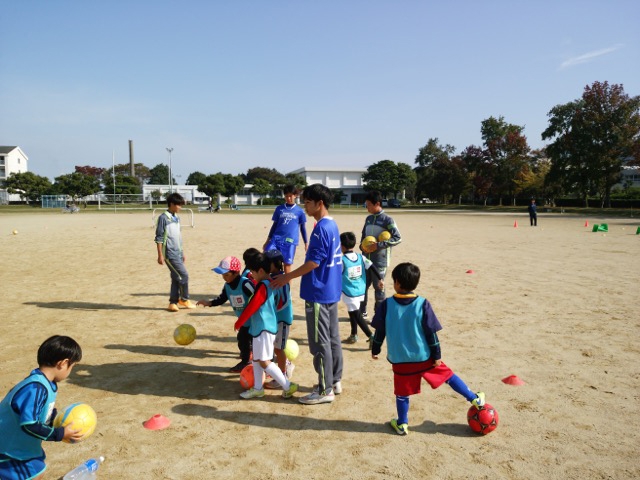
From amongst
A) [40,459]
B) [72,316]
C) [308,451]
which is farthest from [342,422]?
[72,316]

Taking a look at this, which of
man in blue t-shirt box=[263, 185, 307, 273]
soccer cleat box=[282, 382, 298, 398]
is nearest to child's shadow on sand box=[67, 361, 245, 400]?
soccer cleat box=[282, 382, 298, 398]

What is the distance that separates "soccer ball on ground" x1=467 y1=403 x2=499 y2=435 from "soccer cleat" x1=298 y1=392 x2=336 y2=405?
1.48 meters

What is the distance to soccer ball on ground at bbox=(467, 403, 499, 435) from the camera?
402 cm

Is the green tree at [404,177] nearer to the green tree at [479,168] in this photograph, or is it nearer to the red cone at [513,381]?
the green tree at [479,168]

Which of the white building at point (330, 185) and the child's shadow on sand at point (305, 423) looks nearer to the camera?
the child's shadow on sand at point (305, 423)

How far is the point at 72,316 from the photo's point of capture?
813 cm

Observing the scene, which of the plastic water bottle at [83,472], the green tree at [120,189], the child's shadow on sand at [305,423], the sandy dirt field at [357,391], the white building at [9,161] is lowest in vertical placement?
the child's shadow on sand at [305,423]

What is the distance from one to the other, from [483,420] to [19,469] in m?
3.78

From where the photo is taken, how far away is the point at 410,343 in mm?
3893

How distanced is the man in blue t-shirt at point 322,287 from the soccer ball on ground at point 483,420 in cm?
149

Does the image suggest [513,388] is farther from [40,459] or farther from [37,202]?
[37,202]

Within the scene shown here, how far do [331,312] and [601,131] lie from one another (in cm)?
6370

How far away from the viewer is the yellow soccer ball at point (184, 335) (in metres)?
6.08

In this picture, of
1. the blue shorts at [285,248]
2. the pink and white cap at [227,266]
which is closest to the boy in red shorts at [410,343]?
the pink and white cap at [227,266]
